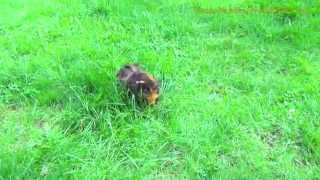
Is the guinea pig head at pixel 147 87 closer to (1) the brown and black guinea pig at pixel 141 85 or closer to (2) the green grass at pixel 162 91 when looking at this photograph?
(1) the brown and black guinea pig at pixel 141 85

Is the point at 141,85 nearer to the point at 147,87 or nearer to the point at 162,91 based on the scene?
the point at 147,87

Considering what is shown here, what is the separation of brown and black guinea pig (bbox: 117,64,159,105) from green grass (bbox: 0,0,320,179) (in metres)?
0.11

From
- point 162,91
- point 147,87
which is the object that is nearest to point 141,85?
point 147,87

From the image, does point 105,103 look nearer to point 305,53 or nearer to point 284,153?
point 284,153

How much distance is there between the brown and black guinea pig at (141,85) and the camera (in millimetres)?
4051

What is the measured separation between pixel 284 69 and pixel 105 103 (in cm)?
176

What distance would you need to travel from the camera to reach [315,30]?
540 cm

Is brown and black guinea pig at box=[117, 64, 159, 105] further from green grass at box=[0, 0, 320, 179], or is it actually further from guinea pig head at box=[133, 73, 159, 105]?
Answer: green grass at box=[0, 0, 320, 179]

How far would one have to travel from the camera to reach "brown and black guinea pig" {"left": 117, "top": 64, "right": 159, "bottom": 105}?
4051mm

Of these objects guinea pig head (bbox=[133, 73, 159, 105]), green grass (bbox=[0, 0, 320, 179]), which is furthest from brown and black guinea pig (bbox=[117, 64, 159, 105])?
green grass (bbox=[0, 0, 320, 179])

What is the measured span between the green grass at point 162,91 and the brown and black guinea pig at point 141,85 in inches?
4.3

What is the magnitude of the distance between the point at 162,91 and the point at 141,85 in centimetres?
44

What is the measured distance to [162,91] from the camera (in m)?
4.47

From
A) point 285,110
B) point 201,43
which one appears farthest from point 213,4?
point 285,110
